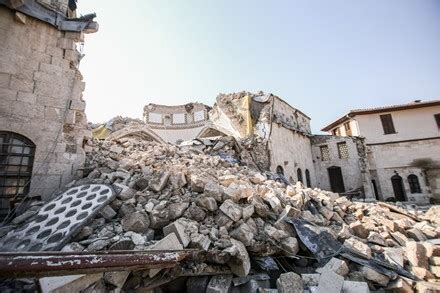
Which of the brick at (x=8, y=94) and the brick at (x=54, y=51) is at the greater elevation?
the brick at (x=54, y=51)

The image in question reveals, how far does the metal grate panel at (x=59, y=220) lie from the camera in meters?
3.01

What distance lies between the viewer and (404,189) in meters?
16.0

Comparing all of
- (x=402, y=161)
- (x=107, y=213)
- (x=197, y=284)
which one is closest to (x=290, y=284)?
(x=197, y=284)

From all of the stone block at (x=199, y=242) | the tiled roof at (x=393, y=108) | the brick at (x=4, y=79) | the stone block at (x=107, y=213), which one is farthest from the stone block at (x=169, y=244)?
the tiled roof at (x=393, y=108)

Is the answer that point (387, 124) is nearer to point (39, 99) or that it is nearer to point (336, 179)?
point (336, 179)

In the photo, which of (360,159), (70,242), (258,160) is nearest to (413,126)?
(360,159)

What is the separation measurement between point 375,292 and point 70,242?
4511 millimetres

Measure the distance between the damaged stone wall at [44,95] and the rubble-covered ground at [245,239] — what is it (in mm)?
697

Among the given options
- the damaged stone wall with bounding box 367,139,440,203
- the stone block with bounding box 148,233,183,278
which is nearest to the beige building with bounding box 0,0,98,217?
the stone block with bounding box 148,233,183,278

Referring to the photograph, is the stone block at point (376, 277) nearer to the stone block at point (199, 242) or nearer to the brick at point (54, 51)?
the stone block at point (199, 242)

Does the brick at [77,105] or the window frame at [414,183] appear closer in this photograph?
the brick at [77,105]

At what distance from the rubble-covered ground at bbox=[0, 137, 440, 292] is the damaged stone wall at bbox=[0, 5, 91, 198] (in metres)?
0.70

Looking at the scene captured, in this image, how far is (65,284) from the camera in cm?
213

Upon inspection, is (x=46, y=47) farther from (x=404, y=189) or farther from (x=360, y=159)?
(x=404, y=189)
